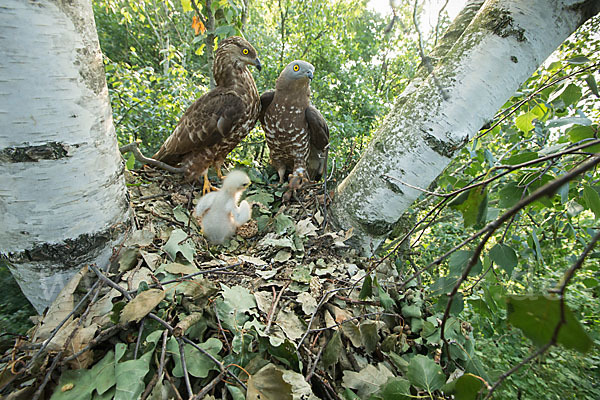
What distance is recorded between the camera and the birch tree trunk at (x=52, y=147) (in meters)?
0.72

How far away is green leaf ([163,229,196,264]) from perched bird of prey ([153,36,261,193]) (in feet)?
2.76

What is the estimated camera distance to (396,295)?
3.65 feet

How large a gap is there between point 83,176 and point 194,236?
589mm

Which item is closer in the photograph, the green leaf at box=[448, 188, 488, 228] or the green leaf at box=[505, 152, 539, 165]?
the green leaf at box=[448, 188, 488, 228]

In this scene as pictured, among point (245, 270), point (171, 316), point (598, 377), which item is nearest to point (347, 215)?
point (245, 270)

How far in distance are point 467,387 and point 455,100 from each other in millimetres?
1048

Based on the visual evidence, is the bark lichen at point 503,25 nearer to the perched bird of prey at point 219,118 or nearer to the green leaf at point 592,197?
the green leaf at point 592,197

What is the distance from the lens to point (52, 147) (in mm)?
791

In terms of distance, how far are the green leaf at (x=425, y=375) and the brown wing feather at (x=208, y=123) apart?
5.48 feet

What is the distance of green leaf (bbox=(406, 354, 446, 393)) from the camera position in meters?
0.66

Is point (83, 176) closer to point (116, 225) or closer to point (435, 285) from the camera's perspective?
point (116, 225)

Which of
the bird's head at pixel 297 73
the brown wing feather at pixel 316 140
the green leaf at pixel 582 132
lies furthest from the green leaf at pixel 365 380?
the bird's head at pixel 297 73

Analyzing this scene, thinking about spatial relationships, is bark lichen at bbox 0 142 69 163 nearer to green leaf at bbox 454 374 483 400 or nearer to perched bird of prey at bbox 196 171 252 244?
perched bird of prey at bbox 196 171 252 244

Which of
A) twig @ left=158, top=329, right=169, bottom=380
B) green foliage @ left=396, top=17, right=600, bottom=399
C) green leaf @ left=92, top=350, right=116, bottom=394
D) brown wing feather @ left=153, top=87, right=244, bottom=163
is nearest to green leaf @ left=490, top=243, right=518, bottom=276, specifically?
green foliage @ left=396, top=17, right=600, bottom=399
